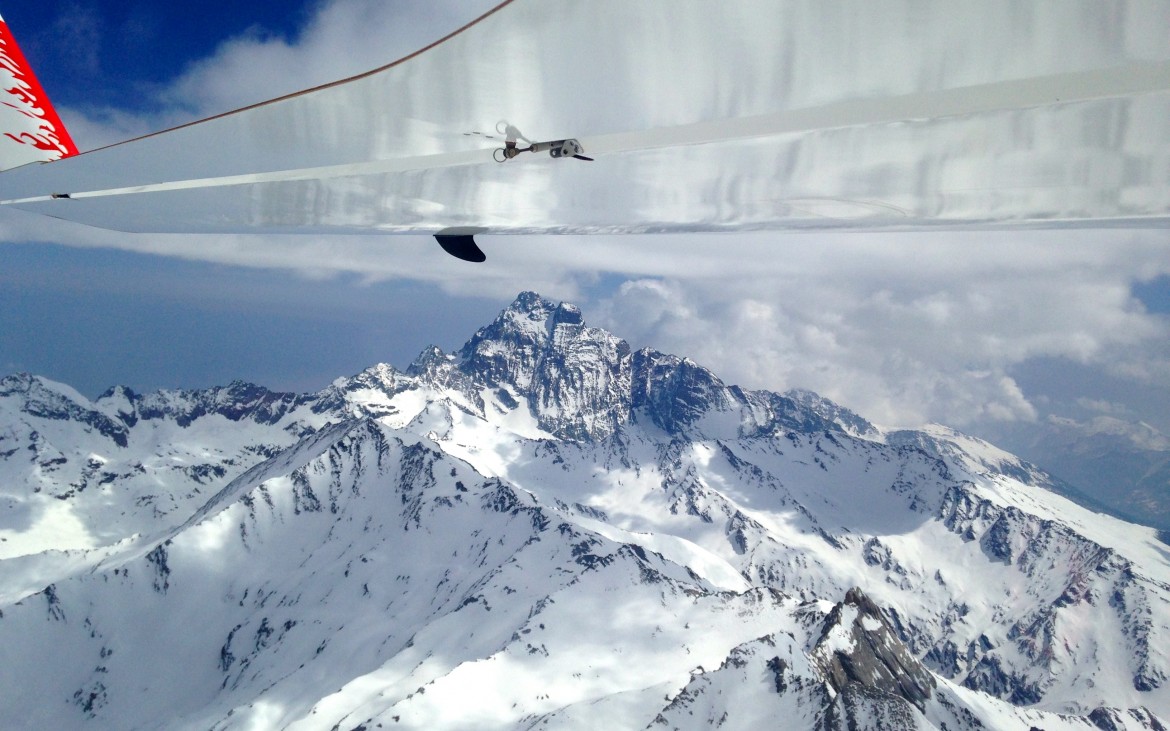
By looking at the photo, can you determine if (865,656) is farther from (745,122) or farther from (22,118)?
(22,118)

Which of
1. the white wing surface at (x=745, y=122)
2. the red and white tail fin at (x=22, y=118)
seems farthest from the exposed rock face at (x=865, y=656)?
the red and white tail fin at (x=22, y=118)

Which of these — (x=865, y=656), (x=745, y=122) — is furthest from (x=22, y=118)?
(x=865, y=656)

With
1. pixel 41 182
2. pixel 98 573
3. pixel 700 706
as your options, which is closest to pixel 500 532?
pixel 700 706

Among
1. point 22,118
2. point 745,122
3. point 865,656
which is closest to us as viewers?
point 745,122

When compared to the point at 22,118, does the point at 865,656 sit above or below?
below

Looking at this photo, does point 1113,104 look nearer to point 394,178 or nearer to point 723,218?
point 723,218

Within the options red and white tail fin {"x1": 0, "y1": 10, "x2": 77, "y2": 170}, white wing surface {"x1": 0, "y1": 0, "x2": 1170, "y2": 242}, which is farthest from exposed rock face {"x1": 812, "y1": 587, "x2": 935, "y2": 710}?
red and white tail fin {"x1": 0, "y1": 10, "x2": 77, "y2": 170}
